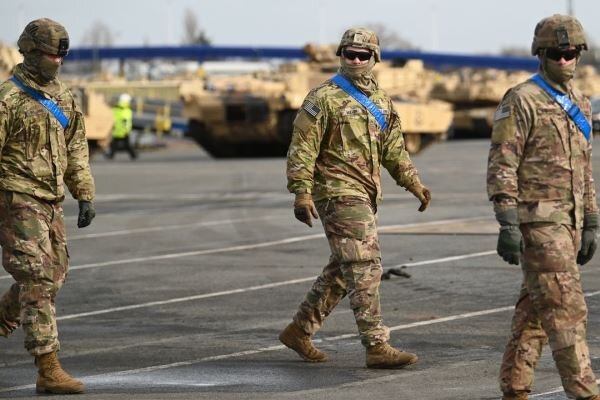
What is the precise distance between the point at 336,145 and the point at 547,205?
2214 mm

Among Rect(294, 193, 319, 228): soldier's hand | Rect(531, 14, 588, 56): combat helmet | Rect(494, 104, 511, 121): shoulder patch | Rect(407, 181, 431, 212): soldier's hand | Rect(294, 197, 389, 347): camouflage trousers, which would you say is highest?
Rect(531, 14, 588, 56): combat helmet

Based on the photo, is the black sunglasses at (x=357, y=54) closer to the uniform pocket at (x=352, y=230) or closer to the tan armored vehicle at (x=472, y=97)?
the uniform pocket at (x=352, y=230)

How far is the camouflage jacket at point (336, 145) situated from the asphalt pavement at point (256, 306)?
3.37 feet

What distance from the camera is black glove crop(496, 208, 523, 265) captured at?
23.6ft

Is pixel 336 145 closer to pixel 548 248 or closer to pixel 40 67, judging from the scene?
pixel 40 67

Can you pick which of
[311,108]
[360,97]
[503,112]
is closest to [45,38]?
[311,108]

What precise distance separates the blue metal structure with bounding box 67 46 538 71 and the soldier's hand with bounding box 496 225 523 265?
316 ft

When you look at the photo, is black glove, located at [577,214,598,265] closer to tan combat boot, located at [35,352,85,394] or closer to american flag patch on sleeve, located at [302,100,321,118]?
american flag patch on sleeve, located at [302,100,321,118]

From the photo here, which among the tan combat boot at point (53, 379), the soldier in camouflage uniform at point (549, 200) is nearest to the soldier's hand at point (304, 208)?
the tan combat boot at point (53, 379)

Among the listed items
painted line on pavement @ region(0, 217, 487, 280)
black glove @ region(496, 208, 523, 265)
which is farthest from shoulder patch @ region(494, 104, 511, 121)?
painted line on pavement @ region(0, 217, 487, 280)

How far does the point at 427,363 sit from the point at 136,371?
164cm

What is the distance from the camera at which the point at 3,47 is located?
29.1 m

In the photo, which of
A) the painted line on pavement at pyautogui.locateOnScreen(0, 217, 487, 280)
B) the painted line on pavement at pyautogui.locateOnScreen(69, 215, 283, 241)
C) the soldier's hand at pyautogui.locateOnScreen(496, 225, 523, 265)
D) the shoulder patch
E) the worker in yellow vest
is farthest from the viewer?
the worker in yellow vest

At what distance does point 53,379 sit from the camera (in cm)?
870
